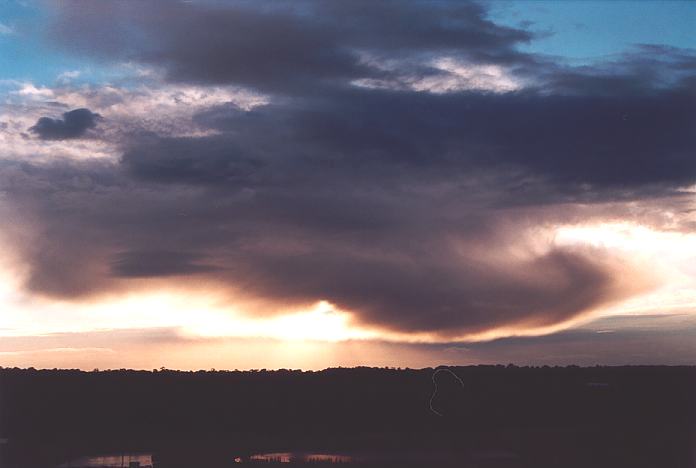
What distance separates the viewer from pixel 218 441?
3872cm

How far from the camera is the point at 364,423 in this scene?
1842 inches

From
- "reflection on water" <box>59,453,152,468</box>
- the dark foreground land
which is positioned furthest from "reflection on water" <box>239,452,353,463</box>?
"reflection on water" <box>59,453,152,468</box>

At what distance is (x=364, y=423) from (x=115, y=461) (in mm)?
18274

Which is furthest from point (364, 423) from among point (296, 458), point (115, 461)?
point (115, 461)

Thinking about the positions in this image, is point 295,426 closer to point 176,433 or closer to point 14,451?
point 176,433

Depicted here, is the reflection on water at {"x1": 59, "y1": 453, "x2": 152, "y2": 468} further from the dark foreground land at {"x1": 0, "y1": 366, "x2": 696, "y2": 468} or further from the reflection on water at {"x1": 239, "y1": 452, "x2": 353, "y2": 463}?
the reflection on water at {"x1": 239, "y1": 452, "x2": 353, "y2": 463}

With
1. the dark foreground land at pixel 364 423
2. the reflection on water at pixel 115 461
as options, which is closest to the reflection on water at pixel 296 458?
the dark foreground land at pixel 364 423

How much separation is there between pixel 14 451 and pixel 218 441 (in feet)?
30.0

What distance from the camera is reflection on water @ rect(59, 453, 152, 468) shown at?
3050 centimetres

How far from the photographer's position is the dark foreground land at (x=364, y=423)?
33.1 metres

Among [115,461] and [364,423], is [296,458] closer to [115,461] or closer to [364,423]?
[115,461]

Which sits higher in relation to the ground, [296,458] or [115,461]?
[115,461]

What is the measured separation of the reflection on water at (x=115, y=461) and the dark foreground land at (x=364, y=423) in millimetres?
516

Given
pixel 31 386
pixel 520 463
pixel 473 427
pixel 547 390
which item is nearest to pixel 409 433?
pixel 473 427
